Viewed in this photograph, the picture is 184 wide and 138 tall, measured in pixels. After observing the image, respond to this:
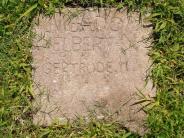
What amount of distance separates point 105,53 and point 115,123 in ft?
1.48

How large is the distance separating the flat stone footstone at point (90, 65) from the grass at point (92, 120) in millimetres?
Result: 56

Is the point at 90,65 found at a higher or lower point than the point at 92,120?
higher

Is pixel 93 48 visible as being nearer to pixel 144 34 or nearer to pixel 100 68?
pixel 100 68

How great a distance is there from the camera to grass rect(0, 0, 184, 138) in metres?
2.95

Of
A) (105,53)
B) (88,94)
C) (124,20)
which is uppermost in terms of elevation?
(124,20)

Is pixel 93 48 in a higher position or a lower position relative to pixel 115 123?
higher

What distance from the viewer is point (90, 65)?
3.05 m

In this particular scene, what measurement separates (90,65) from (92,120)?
13.8 inches

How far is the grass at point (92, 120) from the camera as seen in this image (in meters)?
2.95

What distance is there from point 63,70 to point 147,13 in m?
0.65

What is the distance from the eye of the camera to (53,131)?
9.82 feet

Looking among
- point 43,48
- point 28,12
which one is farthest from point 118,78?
point 28,12

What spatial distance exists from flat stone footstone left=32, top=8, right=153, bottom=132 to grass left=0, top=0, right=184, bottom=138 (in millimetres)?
56

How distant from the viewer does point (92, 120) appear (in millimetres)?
2980
